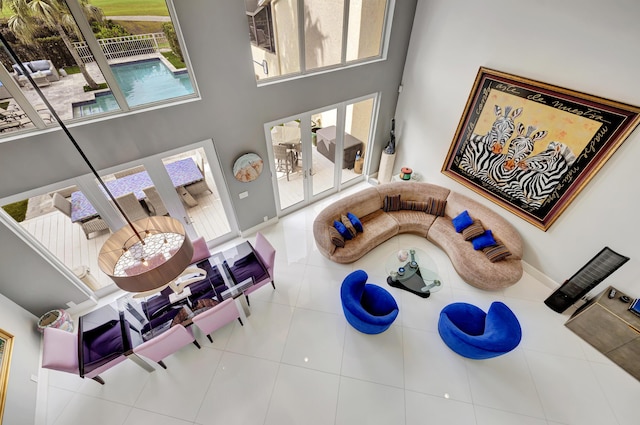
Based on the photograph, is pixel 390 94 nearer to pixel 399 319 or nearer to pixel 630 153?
pixel 630 153

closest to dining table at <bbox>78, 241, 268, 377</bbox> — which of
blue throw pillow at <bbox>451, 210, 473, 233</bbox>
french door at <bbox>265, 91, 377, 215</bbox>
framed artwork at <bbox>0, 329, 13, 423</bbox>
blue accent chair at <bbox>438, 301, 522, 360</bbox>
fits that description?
framed artwork at <bbox>0, 329, 13, 423</bbox>

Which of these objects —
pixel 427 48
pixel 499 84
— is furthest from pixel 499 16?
pixel 427 48

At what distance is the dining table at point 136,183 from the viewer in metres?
3.88

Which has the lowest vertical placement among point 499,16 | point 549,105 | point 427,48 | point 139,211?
point 139,211

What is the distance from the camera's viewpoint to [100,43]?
308 centimetres

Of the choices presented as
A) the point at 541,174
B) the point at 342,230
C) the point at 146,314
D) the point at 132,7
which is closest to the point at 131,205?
the point at 146,314

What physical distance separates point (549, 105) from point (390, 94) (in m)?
2.83

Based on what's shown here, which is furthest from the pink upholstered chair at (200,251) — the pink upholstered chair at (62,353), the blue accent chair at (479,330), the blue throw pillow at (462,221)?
the blue throw pillow at (462,221)

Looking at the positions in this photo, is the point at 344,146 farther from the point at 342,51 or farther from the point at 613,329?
the point at 613,329

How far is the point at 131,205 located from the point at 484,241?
5.85 meters

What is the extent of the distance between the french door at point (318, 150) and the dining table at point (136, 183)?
1410 mm

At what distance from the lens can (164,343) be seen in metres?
3.46

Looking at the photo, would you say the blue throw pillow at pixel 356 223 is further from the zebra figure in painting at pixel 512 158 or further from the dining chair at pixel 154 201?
the dining chair at pixel 154 201

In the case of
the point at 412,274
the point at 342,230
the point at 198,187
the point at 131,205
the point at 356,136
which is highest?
the point at 356,136
